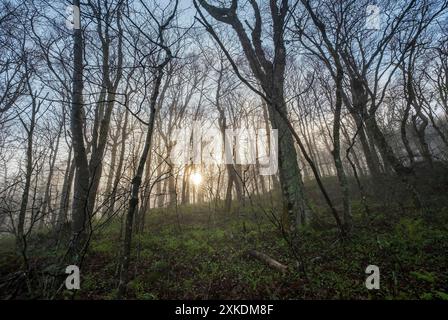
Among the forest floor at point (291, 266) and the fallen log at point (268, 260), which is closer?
the forest floor at point (291, 266)

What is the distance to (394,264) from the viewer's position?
3.90 metres

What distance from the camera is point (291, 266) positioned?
14.0 feet

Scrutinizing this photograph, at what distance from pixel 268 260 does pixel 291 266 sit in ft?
1.77

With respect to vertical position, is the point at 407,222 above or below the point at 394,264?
above

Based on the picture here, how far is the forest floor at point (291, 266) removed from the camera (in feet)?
11.3

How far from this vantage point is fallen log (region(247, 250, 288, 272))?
4248mm

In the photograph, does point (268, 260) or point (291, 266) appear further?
point (268, 260)

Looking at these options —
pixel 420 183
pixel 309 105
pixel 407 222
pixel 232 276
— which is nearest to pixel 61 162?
pixel 232 276

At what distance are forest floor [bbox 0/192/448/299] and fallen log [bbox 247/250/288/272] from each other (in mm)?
112

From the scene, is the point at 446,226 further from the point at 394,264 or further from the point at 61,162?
the point at 61,162

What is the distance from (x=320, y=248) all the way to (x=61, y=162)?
22930mm

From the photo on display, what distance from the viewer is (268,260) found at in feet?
15.2

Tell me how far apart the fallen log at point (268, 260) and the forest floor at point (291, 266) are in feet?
0.37

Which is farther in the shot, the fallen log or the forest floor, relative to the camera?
the fallen log
